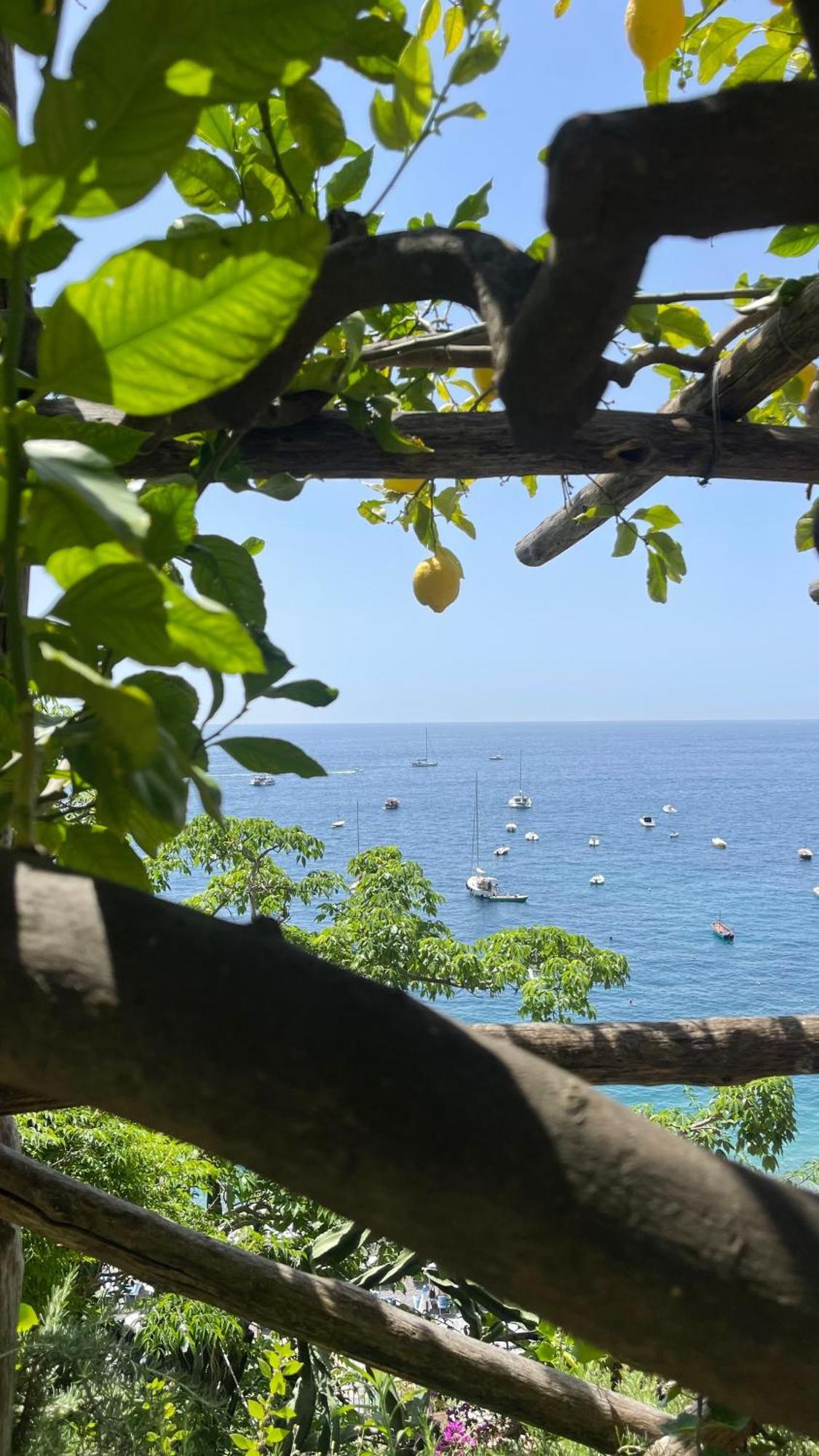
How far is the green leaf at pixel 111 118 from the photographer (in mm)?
245

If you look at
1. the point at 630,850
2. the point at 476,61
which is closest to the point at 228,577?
the point at 476,61

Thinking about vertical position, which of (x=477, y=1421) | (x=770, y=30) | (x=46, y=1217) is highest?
(x=770, y=30)

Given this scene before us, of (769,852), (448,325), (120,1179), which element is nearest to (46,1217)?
(448,325)

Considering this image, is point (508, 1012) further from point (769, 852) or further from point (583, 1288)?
point (769, 852)

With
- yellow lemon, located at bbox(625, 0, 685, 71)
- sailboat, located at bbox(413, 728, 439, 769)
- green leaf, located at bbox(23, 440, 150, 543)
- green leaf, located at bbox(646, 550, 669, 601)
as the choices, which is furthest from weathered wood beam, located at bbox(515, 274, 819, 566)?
sailboat, located at bbox(413, 728, 439, 769)

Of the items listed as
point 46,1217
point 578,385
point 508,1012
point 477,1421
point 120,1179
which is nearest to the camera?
point 578,385

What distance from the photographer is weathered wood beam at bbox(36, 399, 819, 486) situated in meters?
0.78

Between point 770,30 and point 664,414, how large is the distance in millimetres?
355

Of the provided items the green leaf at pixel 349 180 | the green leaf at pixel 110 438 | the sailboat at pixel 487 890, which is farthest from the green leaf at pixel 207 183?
the sailboat at pixel 487 890

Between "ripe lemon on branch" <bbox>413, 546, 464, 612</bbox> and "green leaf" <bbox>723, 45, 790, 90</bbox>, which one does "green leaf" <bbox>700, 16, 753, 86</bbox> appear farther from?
"ripe lemon on branch" <bbox>413, 546, 464, 612</bbox>

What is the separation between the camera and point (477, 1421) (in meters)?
2.77

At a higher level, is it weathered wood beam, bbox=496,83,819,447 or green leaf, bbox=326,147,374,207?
green leaf, bbox=326,147,374,207

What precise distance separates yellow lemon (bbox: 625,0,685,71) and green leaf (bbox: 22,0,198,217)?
2.77 ft

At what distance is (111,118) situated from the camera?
0.83ft
